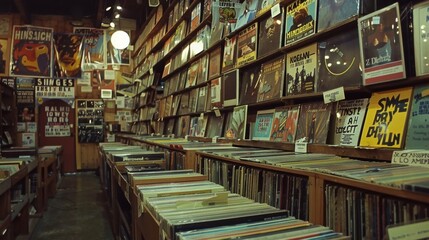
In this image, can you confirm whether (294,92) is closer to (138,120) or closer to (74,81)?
→ (138,120)

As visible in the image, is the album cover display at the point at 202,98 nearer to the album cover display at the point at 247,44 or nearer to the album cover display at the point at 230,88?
the album cover display at the point at 230,88

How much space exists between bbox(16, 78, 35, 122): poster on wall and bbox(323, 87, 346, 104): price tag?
838 centimetres

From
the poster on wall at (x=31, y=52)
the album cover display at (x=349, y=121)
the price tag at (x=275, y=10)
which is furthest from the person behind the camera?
the poster on wall at (x=31, y=52)

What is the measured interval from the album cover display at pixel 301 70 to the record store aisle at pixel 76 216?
8.85ft

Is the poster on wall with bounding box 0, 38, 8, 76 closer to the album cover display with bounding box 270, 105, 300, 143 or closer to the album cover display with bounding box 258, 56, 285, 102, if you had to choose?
the album cover display with bounding box 258, 56, 285, 102

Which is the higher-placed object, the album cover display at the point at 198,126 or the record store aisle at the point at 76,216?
the album cover display at the point at 198,126

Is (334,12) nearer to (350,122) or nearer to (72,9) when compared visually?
(350,122)

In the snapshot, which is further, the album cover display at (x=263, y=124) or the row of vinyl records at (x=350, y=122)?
the album cover display at (x=263, y=124)

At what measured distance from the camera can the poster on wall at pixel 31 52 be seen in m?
7.44

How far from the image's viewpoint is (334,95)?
5.79ft

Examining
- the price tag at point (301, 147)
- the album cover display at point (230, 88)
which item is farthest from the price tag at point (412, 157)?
the album cover display at point (230, 88)

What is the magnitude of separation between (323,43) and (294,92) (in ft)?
1.12

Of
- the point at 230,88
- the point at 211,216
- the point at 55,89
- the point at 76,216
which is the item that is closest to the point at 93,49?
the point at 55,89

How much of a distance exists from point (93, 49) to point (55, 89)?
1450mm
